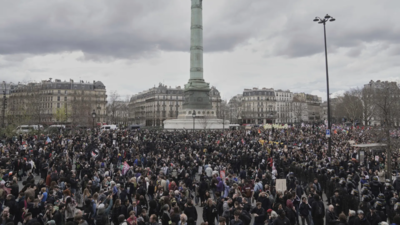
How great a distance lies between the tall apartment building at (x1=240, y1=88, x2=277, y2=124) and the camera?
118062 millimetres

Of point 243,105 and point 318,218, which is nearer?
point 318,218

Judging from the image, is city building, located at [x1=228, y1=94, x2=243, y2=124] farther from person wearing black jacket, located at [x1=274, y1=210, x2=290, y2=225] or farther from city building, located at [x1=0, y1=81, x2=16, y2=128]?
person wearing black jacket, located at [x1=274, y1=210, x2=290, y2=225]

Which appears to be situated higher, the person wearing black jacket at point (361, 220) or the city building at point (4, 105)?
the city building at point (4, 105)

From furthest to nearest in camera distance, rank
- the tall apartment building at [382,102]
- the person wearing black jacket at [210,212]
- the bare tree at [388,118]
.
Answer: the tall apartment building at [382,102], the bare tree at [388,118], the person wearing black jacket at [210,212]

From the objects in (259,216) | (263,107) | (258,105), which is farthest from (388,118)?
(258,105)

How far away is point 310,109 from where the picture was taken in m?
146

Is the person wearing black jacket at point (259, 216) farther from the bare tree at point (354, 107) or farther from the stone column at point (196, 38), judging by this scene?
the bare tree at point (354, 107)

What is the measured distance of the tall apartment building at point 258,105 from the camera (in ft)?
387

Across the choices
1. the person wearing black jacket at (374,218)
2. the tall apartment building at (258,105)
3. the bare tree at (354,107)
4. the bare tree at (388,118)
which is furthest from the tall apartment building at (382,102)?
the tall apartment building at (258,105)

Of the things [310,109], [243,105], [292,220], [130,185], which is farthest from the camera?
[310,109]

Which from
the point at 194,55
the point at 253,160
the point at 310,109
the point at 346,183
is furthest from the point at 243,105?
the point at 346,183

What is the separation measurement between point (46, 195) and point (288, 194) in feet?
22.6

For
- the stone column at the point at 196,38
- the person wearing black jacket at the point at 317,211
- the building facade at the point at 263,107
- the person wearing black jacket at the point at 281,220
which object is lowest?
the person wearing black jacket at the point at 317,211

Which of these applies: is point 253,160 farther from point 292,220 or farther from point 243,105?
point 243,105
